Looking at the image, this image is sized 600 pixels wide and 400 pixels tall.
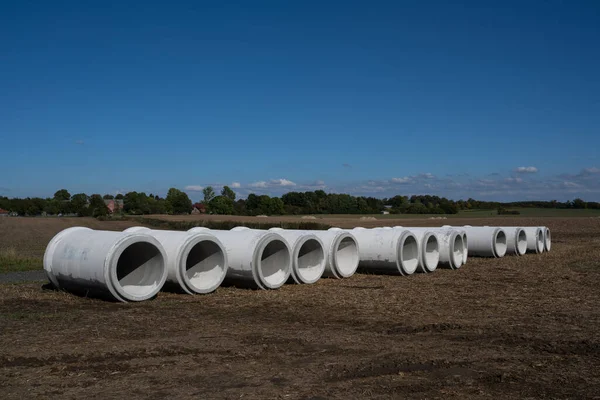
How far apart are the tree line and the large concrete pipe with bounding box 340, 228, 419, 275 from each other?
71.3 meters

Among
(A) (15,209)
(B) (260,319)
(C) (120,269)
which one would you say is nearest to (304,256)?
(C) (120,269)

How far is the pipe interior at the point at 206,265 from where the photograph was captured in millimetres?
12414

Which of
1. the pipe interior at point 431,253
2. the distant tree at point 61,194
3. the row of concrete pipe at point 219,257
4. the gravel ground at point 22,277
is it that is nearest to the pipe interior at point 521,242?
the pipe interior at point 431,253

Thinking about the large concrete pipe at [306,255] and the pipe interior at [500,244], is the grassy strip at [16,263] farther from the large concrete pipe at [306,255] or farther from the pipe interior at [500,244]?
the pipe interior at [500,244]

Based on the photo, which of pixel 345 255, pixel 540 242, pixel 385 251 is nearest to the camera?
pixel 385 251

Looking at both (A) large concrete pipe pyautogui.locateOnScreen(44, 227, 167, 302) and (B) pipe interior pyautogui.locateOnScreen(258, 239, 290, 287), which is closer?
(A) large concrete pipe pyautogui.locateOnScreen(44, 227, 167, 302)

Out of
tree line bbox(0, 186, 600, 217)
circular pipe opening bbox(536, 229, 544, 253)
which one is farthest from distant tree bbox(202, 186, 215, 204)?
circular pipe opening bbox(536, 229, 544, 253)

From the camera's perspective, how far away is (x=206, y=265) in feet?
42.3

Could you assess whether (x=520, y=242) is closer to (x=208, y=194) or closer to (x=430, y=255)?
(x=430, y=255)

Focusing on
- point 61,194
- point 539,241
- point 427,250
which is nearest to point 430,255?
point 427,250

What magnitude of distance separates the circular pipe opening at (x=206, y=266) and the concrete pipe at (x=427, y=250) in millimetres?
6795

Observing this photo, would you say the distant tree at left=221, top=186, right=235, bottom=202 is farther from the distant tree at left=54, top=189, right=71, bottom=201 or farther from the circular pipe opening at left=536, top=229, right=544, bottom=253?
the circular pipe opening at left=536, top=229, right=544, bottom=253

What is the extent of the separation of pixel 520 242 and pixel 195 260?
16566 mm

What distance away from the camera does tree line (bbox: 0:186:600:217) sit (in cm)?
9162
